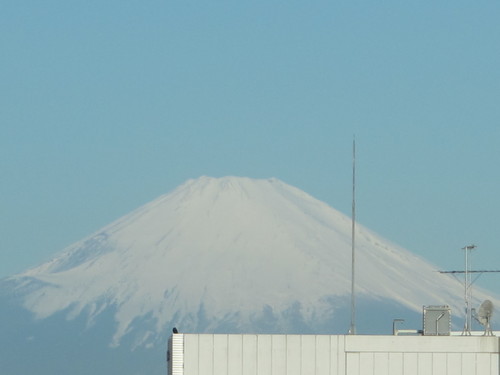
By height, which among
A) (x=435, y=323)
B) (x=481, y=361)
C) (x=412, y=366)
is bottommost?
(x=412, y=366)

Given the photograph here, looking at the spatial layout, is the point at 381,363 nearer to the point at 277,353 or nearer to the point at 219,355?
the point at 277,353

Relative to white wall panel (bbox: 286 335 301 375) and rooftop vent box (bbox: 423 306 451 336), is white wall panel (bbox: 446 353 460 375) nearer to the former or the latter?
rooftop vent box (bbox: 423 306 451 336)

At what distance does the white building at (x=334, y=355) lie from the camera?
2544 inches

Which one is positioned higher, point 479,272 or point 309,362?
point 479,272

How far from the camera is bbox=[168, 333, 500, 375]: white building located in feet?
212

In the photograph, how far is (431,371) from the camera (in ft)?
213

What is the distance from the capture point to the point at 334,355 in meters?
64.6

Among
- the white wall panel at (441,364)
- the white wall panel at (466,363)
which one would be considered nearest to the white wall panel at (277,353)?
the white wall panel at (441,364)

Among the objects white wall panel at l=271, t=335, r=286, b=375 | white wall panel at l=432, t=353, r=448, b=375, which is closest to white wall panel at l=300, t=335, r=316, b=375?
white wall panel at l=271, t=335, r=286, b=375

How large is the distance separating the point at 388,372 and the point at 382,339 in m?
1.32

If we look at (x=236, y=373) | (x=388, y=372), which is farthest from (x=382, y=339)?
(x=236, y=373)

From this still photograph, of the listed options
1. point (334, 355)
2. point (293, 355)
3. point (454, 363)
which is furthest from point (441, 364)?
point (293, 355)

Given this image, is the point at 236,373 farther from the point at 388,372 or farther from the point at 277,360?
the point at 388,372

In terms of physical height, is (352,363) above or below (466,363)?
below
